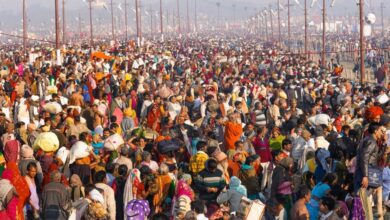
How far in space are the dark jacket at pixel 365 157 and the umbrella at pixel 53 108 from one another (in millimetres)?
7779

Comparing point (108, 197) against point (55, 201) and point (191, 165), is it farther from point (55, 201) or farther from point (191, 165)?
point (191, 165)

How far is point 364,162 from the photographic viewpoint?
36.2 ft

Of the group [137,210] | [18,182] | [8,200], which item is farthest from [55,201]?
[137,210]

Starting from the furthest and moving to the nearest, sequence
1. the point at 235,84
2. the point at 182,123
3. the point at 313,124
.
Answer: the point at 235,84, the point at 313,124, the point at 182,123

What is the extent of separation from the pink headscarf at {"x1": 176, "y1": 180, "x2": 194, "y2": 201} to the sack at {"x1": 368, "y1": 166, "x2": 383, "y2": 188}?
2.30m

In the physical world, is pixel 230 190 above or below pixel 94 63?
below

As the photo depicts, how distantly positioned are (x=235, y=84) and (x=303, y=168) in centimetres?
1276

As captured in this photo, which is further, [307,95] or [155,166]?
[307,95]

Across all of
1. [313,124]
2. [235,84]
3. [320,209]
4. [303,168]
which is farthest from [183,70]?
[320,209]

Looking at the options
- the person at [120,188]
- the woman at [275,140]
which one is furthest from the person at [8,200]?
the woman at [275,140]

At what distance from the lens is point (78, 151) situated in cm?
1271

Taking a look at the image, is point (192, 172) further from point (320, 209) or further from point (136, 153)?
point (320, 209)

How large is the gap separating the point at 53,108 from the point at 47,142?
4.21m

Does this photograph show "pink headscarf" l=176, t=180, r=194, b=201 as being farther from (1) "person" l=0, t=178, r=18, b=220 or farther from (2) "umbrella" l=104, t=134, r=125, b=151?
(2) "umbrella" l=104, t=134, r=125, b=151
